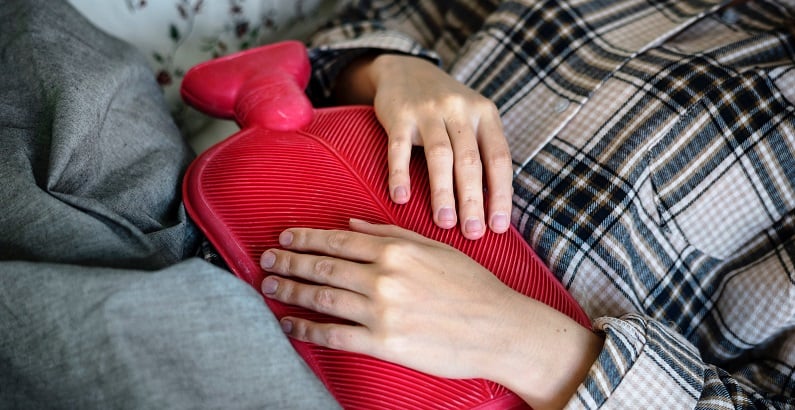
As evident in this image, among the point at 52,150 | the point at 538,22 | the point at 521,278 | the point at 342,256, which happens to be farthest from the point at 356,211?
the point at 538,22

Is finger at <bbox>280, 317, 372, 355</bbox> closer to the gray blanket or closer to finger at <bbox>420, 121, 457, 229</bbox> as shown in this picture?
the gray blanket

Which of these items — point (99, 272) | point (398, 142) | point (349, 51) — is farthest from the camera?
point (349, 51)

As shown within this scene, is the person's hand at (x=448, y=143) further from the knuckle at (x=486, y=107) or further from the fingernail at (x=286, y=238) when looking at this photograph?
the fingernail at (x=286, y=238)

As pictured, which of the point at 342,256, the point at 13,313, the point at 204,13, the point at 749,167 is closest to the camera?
the point at 13,313

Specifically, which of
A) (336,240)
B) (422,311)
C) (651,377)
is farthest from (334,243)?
(651,377)

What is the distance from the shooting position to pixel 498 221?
67cm

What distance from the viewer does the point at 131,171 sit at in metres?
0.67

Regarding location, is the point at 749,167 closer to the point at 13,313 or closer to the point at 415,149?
the point at 415,149

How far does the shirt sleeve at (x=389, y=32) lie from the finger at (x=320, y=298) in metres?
0.45

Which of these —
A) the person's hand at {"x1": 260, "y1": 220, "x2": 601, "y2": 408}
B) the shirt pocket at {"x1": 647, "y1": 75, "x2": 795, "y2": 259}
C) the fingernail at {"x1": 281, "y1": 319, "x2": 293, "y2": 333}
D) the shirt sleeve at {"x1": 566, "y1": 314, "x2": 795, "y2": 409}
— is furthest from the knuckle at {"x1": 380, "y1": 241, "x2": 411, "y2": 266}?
the shirt pocket at {"x1": 647, "y1": 75, "x2": 795, "y2": 259}

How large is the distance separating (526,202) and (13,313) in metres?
0.54

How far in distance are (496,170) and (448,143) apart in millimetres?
63

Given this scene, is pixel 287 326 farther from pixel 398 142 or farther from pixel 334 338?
pixel 398 142

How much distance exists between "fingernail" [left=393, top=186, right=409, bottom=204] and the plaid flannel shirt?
18 cm
